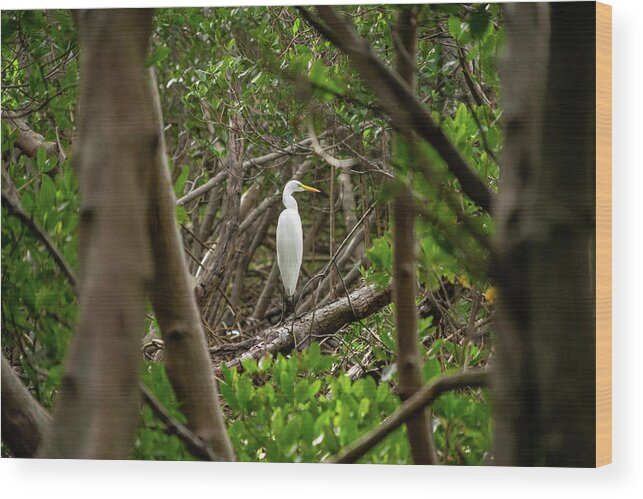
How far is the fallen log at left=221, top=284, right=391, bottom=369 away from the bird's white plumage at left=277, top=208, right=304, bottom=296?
0.09 m

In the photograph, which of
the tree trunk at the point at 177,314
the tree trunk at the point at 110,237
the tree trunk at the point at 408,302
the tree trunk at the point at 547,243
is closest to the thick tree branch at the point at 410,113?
the tree trunk at the point at 547,243

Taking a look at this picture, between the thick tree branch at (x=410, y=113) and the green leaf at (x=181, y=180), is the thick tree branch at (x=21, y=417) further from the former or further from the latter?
the thick tree branch at (x=410, y=113)

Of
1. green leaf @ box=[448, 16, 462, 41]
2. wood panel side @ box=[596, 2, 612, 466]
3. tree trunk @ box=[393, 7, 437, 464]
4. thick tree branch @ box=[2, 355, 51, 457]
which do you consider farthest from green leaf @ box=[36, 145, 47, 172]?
wood panel side @ box=[596, 2, 612, 466]

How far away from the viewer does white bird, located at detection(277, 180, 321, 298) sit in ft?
7.95

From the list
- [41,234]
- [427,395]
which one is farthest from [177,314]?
[427,395]

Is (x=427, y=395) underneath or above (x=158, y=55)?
underneath

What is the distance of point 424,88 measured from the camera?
2.29 m

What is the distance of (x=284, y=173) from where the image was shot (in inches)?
94.9

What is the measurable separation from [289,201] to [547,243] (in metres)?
0.95

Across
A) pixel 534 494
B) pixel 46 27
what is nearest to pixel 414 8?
pixel 46 27

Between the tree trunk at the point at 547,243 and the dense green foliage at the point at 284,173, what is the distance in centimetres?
20

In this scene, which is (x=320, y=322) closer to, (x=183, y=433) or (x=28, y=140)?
(x=183, y=433)

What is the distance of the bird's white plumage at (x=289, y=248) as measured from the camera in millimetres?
2445

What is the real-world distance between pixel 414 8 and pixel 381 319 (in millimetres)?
772
